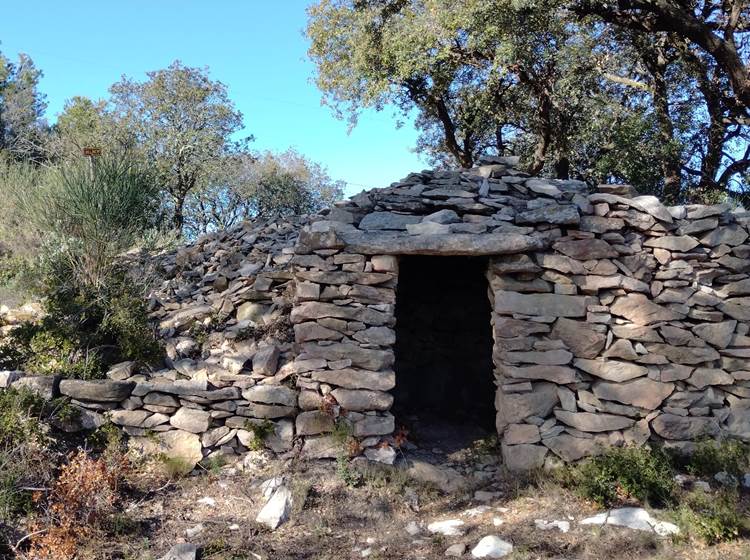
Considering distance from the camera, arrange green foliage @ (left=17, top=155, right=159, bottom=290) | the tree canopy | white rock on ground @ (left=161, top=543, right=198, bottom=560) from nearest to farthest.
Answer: white rock on ground @ (left=161, top=543, right=198, bottom=560) → green foliage @ (left=17, top=155, right=159, bottom=290) → the tree canopy

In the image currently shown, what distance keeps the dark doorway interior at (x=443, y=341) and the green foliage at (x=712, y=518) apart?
3.17m

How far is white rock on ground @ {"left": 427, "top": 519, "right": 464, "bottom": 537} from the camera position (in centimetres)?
432

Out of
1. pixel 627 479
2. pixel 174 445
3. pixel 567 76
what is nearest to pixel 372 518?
pixel 174 445

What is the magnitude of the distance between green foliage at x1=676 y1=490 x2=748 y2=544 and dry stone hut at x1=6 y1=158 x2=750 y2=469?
749mm

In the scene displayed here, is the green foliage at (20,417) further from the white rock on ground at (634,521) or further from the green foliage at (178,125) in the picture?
the green foliage at (178,125)

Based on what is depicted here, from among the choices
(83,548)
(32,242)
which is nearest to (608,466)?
(83,548)

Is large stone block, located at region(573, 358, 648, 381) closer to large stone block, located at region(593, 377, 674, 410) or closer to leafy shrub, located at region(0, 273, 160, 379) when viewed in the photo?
large stone block, located at region(593, 377, 674, 410)

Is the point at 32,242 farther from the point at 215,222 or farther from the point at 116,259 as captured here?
the point at 215,222

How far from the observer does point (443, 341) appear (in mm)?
7719

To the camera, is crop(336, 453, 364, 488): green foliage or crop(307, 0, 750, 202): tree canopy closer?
crop(336, 453, 364, 488): green foliage

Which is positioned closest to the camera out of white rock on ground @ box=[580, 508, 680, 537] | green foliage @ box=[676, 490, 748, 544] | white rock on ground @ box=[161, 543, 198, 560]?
white rock on ground @ box=[161, 543, 198, 560]

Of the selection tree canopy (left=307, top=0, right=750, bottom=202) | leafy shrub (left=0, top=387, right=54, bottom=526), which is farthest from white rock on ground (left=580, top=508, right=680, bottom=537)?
tree canopy (left=307, top=0, right=750, bottom=202)

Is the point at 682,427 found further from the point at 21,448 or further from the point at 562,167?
the point at 562,167

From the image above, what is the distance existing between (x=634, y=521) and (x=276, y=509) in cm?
252
